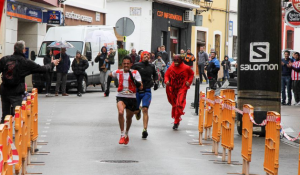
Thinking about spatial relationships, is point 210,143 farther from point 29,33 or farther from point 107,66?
point 29,33

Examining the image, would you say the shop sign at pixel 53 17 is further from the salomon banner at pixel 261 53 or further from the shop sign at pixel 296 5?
the shop sign at pixel 296 5

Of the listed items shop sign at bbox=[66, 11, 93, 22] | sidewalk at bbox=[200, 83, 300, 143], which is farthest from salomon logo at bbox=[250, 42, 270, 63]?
shop sign at bbox=[66, 11, 93, 22]

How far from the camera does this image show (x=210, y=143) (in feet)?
48.7

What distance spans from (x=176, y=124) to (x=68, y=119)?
299 cm

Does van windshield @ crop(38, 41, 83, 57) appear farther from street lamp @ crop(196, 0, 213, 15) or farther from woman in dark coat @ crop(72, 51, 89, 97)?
street lamp @ crop(196, 0, 213, 15)

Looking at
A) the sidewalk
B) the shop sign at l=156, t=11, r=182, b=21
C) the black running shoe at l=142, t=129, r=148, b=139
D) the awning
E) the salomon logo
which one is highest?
the awning

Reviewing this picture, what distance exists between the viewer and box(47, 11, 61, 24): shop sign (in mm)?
35875

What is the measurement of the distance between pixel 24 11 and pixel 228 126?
75.2 ft

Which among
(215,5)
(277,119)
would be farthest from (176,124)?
(215,5)

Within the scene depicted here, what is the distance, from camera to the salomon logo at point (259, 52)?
1599 cm

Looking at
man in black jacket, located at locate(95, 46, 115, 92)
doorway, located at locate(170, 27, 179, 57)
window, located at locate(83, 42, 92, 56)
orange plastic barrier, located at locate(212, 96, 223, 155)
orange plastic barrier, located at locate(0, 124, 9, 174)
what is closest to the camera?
orange plastic barrier, located at locate(0, 124, 9, 174)

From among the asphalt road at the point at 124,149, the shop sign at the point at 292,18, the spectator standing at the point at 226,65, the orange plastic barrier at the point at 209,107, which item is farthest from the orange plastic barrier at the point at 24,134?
the spectator standing at the point at 226,65

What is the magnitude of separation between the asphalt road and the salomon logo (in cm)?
164

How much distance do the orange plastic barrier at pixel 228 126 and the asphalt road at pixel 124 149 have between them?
0.31 m
